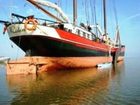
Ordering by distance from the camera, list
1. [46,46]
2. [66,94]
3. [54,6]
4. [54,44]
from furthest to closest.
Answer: [54,6], [54,44], [46,46], [66,94]

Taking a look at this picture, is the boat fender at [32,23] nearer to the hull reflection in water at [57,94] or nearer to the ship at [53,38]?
the ship at [53,38]

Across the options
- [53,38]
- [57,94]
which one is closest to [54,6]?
[53,38]

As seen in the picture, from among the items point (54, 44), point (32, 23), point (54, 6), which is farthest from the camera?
point (54, 6)

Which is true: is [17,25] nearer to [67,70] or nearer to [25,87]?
[67,70]

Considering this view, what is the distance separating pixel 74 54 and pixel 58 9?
5.68 meters

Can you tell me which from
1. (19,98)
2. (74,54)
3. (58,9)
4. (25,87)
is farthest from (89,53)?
(19,98)

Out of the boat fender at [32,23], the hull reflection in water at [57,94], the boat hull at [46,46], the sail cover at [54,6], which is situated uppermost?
the sail cover at [54,6]

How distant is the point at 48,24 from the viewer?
33594 mm

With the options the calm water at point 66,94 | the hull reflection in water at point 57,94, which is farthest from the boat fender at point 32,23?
the calm water at point 66,94

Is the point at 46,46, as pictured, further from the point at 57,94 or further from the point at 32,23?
the point at 57,94

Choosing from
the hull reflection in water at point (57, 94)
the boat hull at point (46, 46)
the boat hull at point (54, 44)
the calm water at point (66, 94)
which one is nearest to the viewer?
the calm water at point (66, 94)

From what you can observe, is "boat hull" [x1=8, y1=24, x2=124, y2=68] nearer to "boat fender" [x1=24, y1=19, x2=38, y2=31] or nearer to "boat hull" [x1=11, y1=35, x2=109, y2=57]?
"boat hull" [x1=11, y1=35, x2=109, y2=57]

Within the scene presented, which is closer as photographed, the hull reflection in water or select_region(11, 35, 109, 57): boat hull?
the hull reflection in water

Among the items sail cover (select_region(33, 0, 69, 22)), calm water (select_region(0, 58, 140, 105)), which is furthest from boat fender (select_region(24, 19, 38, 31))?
calm water (select_region(0, 58, 140, 105))
